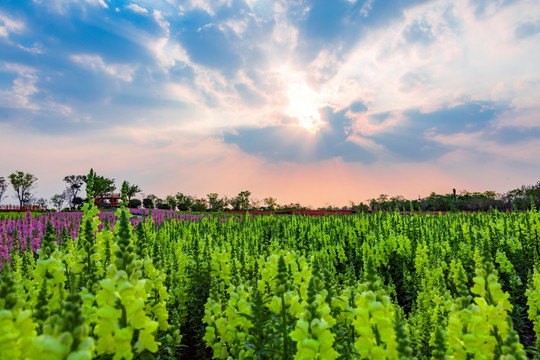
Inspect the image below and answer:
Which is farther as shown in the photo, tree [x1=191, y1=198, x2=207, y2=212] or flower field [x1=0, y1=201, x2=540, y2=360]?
tree [x1=191, y1=198, x2=207, y2=212]

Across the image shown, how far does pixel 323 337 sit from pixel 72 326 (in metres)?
1.51

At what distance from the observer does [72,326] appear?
64.8 inches

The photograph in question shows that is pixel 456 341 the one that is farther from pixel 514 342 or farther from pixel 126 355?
pixel 126 355

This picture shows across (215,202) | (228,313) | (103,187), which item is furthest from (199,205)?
(228,313)

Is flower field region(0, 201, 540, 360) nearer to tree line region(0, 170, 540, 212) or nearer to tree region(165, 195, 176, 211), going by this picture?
tree line region(0, 170, 540, 212)

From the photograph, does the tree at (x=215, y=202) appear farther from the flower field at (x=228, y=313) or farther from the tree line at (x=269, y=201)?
the flower field at (x=228, y=313)

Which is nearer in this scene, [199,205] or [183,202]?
[199,205]

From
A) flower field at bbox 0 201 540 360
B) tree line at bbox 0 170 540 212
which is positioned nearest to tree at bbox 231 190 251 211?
tree line at bbox 0 170 540 212

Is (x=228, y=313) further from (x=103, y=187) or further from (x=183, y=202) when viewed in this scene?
(x=103, y=187)

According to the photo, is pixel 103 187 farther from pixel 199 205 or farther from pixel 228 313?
pixel 228 313

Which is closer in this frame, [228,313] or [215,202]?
[228,313]

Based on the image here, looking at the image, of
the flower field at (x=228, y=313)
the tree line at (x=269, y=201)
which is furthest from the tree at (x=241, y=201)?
the flower field at (x=228, y=313)

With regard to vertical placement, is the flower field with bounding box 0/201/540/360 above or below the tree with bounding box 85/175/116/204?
below

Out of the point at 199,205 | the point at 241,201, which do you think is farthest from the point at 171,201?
the point at 241,201
